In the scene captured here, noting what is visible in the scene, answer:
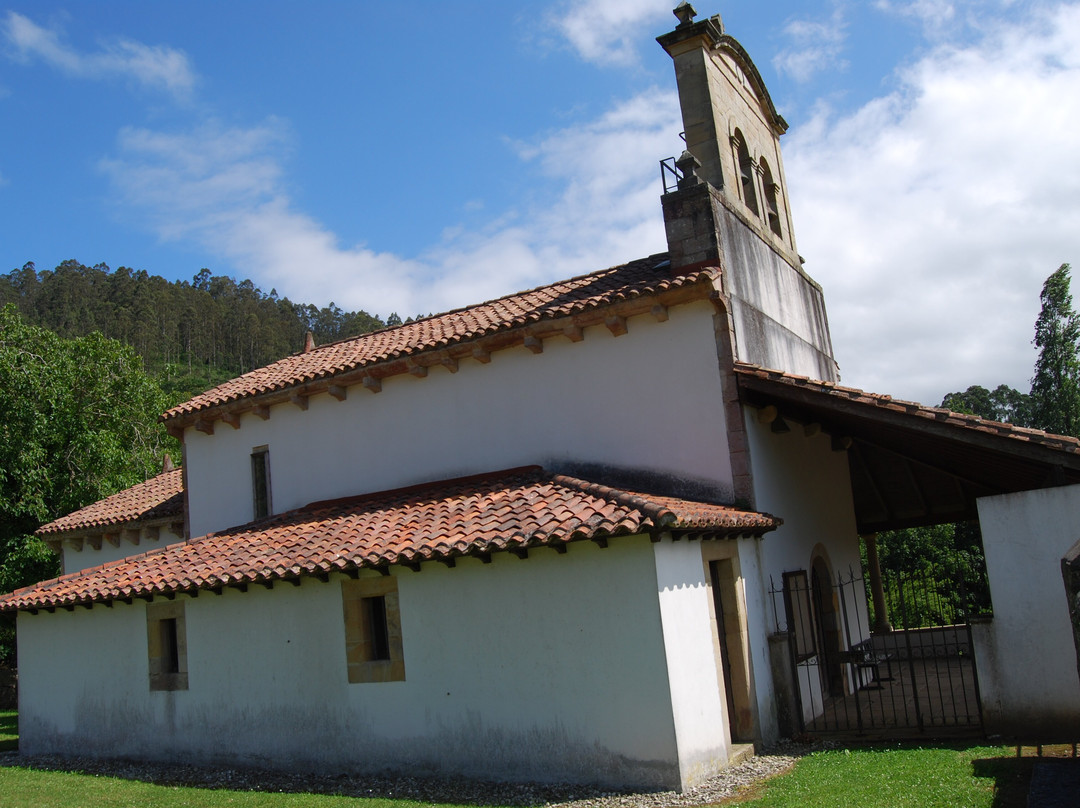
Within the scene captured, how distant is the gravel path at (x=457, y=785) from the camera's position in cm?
807

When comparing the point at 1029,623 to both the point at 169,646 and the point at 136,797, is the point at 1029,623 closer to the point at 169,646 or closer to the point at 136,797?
the point at 136,797

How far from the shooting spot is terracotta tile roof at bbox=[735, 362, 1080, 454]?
29.4 feet

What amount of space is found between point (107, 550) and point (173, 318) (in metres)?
61.2

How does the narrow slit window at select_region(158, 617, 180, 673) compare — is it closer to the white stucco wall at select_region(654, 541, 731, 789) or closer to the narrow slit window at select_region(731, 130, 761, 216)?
the white stucco wall at select_region(654, 541, 731, 789)

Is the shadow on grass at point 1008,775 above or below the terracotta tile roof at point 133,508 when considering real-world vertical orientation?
below

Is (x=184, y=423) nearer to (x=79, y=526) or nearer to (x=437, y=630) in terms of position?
(x=79, y=526)

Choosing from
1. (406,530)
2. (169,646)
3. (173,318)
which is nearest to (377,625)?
(406,530)

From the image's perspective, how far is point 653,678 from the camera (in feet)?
27.5

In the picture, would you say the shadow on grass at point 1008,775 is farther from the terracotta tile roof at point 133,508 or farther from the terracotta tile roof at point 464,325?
the terracotta tile roof at point 133,508

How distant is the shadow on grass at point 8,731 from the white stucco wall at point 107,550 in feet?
11.0

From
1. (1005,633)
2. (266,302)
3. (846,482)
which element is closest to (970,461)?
(1005,633)

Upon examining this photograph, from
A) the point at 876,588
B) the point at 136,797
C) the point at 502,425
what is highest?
the point at 502,425

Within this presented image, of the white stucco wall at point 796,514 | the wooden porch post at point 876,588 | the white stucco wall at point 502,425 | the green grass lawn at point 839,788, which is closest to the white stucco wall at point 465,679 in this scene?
the green grass lawn at point 839,788

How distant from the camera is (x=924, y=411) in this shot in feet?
31.6
